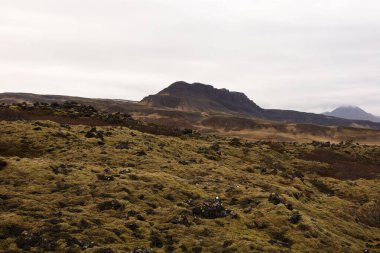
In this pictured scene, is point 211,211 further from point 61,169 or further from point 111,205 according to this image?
point 61,169

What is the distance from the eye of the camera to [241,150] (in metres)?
59.6

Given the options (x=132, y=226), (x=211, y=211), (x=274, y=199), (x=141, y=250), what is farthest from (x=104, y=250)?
(x=274, y=199)

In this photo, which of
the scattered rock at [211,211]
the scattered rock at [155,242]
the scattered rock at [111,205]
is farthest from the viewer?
the scattered rock at [211,211]

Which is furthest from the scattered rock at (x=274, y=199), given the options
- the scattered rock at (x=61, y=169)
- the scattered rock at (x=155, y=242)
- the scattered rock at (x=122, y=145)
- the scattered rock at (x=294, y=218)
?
the scattered rock at (x=122, y=145)

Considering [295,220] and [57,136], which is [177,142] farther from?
[295,220]

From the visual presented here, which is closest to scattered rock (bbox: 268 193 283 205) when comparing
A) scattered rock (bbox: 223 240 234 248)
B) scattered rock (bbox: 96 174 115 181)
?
scattered rock (bbox: 223 240 234 248)

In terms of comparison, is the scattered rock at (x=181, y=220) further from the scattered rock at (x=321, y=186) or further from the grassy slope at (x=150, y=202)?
the scattered rock at (x=321, y=186)

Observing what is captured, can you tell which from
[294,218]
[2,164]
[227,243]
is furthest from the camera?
[2,164]

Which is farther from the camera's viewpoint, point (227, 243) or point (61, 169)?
point (61, 169)

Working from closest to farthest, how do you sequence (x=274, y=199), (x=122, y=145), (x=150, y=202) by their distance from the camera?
1. (x=150, y=202)
2. (x=274, y=199)
3. (x=122, y=145)

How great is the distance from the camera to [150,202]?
26.1 m

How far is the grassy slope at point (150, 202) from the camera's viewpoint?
20.4m

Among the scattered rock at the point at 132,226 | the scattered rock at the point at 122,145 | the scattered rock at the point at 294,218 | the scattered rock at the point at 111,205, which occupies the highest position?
the scattered rock at the point at 122,145

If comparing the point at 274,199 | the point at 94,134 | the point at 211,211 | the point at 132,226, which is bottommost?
the point at 132,226
